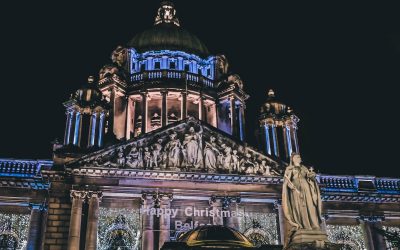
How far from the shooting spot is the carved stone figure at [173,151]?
2875cm

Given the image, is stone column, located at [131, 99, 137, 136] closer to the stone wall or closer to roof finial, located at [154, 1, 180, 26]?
roof finial, located at [154, 1, 180, 26]

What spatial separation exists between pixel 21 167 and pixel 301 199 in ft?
74.8

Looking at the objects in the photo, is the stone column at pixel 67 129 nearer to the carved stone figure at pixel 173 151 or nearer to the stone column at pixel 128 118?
the carved stone figure at pixel 173 151

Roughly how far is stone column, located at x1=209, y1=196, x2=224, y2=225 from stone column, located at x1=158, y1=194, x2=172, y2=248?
2.67m

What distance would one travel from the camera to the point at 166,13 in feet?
180

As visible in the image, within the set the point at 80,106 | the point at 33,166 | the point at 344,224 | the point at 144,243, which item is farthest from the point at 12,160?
the point at 344,224

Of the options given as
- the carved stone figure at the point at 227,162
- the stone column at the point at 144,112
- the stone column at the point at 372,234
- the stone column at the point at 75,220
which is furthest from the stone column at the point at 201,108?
the stone column at the point at 75,220

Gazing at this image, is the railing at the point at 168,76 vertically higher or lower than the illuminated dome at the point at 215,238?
higher

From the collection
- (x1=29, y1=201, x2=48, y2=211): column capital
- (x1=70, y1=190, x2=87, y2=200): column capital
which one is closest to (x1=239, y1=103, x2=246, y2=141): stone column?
(x1=70, y1=190, x2=87, y2=200): column capital

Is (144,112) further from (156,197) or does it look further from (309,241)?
(309,241)

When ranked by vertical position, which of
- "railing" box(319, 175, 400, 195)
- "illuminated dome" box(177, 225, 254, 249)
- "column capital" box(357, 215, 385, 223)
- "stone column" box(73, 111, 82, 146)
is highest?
"stone column" box(73, 111, 82, 146)

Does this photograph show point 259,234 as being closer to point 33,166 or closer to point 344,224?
point 344,224

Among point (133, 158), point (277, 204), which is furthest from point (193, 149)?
point (277, 204)

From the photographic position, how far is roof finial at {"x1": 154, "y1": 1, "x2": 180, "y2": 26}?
179ft
